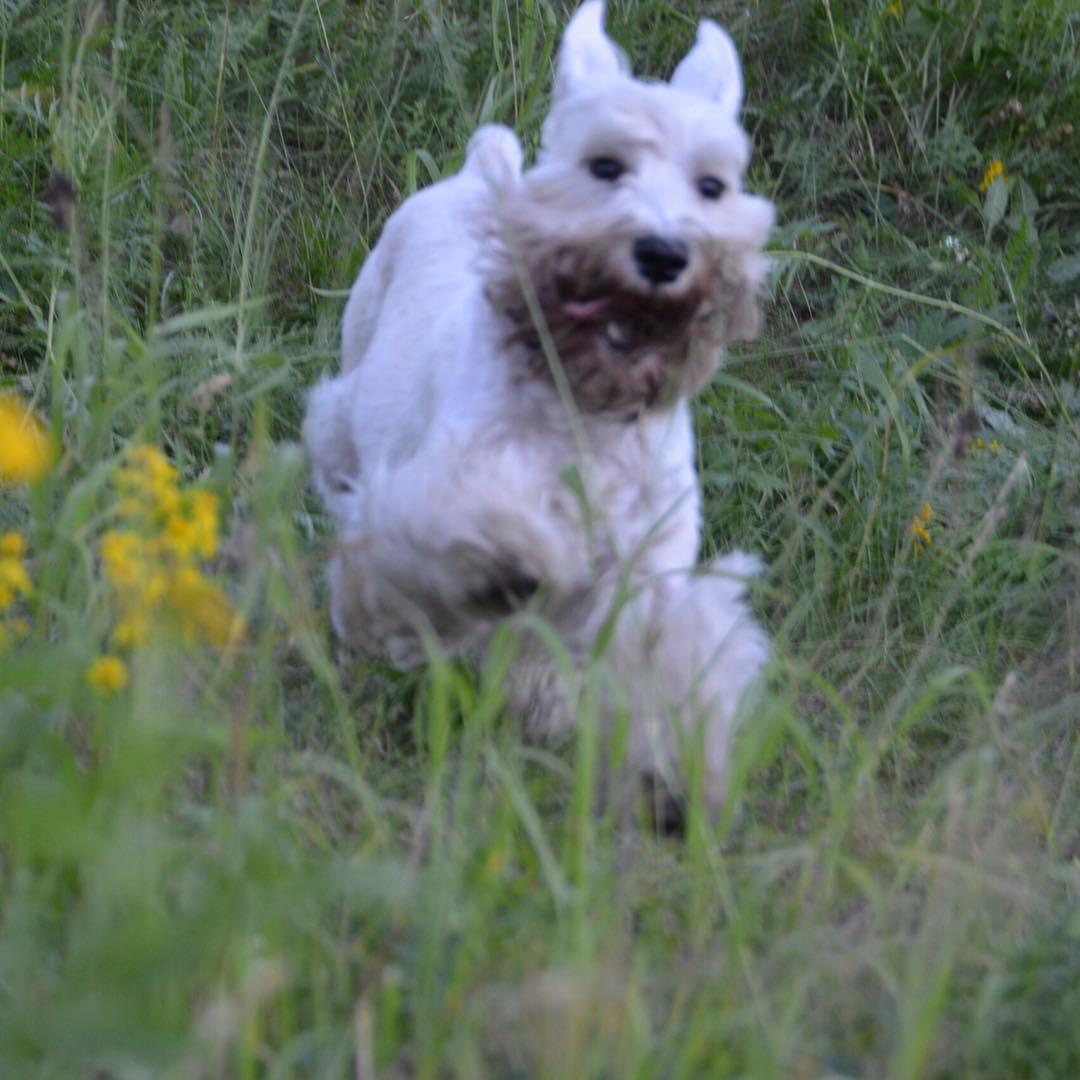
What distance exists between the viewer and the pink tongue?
3375 millimetres

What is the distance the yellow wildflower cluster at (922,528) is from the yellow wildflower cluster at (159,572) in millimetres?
2202

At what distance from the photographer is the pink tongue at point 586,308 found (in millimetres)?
3375

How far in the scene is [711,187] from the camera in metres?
3.66

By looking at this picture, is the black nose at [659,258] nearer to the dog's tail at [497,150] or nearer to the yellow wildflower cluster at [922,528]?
the dog's tail at [497,150]

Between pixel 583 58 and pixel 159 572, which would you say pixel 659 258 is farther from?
pixel 159 572

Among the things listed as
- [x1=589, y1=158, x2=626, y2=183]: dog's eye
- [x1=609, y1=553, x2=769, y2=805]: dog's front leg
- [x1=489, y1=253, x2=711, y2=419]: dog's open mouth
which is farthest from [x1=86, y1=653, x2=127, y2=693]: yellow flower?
[x1=589, y1=158, x2=626, y2=183]: dog's eye

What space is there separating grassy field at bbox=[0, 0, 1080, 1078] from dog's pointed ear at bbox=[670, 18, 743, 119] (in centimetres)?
75

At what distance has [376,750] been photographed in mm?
3342

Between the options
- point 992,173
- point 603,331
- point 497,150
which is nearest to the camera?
point 603,331

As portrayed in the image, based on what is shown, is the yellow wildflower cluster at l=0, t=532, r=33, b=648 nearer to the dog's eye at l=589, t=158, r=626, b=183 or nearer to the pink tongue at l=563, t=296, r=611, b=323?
the pink tongue at l=563, t=296, r=611, b=323

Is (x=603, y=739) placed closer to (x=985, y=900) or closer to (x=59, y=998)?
(x=985, y=900)

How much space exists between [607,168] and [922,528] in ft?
4.92

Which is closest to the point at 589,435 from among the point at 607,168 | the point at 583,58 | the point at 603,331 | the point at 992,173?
the point at 603,331

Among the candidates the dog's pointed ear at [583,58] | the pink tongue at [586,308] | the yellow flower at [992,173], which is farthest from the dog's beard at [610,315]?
the yellow flower at [992,173]
